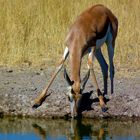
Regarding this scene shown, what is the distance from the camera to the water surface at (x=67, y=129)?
7785mm

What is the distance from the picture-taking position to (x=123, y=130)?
8.13m

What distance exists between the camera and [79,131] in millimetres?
8078

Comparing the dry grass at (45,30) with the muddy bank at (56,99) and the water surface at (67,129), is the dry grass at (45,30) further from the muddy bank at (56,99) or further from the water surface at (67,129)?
the water surface at (67,129)

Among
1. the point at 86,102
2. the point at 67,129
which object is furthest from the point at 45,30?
the point at 67,129

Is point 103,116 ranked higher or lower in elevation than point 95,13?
lower

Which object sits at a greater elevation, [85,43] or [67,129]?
[85,43]

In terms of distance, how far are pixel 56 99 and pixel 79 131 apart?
3.26ft

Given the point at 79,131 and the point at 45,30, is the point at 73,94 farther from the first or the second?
the point at 45,30

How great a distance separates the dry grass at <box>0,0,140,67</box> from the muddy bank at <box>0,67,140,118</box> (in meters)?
1.33

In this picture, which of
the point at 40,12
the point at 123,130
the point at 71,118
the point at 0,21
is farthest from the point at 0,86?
the point at 40,12

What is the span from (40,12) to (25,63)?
2.22 m

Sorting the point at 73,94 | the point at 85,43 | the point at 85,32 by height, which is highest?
the point at 85,32

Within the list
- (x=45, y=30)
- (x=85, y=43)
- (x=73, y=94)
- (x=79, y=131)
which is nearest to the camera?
(x=79, y=131)

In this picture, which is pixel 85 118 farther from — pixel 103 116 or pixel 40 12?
pixel 40 12
